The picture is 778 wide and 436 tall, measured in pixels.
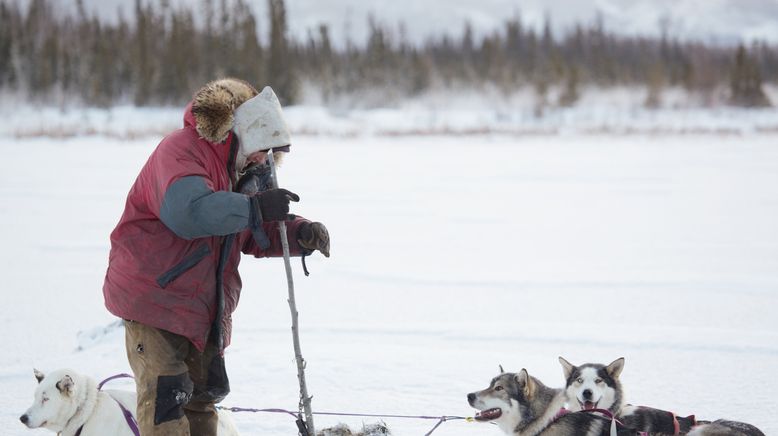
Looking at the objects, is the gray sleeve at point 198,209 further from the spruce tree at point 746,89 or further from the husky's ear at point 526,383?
the spruce tree at point 746,89

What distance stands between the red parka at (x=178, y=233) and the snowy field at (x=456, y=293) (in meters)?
1.30

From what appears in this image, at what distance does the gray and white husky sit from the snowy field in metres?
0.46

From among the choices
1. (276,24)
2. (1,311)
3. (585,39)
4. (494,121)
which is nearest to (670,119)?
(494,121)

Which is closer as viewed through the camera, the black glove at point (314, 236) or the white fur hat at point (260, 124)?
the white fur hat at point (260, 124)

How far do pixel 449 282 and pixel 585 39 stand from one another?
57.4m

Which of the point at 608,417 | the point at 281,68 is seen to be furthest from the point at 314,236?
the point at 281,68

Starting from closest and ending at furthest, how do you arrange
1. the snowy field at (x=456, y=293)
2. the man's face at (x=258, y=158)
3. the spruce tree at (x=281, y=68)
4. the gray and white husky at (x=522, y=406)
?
the man's face at (x=258, y=158)
the gray and white husky at (x=522, y=406)
the snowy field at (x=456, y=293)
the spruce tree at (x=281, y=68)

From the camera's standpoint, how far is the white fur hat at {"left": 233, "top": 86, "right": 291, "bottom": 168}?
7.45 ft

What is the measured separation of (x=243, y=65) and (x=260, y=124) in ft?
117

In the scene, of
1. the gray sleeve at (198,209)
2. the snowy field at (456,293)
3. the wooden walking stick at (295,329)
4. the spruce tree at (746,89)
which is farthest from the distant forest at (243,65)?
the gray sleeve at (198,209)

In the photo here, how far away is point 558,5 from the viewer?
129875mm

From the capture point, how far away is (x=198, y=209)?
203 cm

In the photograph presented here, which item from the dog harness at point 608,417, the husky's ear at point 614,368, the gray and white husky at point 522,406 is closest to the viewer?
the dog harness at point 608,417

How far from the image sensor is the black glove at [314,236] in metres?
2.56
